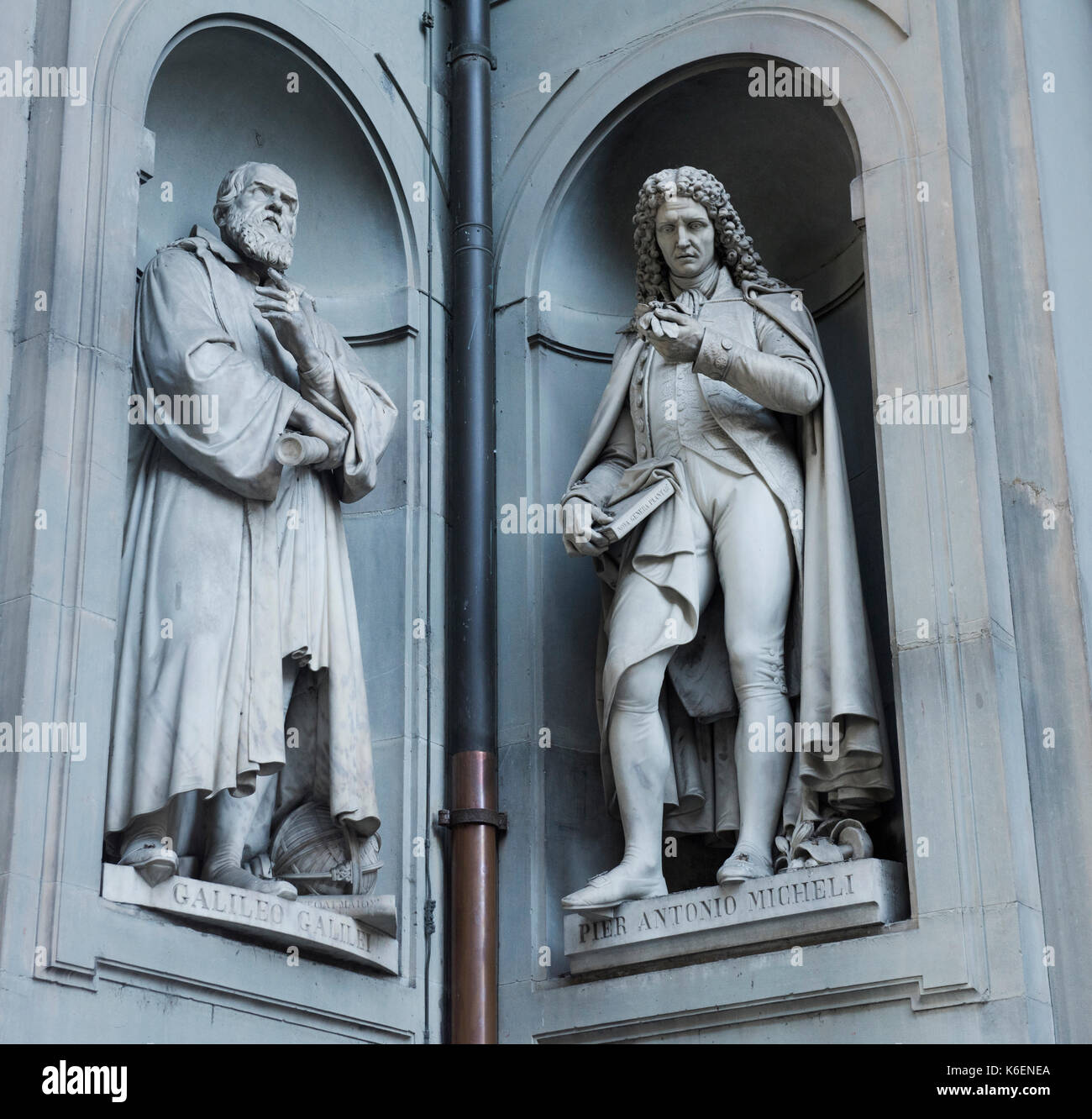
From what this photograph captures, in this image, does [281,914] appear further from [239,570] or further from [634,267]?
[634,267]

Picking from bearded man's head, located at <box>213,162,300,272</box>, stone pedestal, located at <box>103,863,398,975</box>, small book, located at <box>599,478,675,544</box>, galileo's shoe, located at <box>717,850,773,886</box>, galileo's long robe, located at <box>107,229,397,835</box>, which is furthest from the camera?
bearded man's head, located at <box>213,162,300,272</box>

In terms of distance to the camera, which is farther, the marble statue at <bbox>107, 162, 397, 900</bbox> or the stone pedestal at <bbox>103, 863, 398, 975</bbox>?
the marble statue at <bbox>107, 162, 397, 900</bbox>

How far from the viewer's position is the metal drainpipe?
6.96 m

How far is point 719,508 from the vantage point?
7020 mm

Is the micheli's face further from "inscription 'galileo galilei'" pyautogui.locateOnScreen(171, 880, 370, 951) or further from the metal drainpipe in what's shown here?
"inscription 'galileo galilei'" pyautogui.locateOnScreen(171, 880, 370, 951)

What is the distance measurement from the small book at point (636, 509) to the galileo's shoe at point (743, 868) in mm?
1131

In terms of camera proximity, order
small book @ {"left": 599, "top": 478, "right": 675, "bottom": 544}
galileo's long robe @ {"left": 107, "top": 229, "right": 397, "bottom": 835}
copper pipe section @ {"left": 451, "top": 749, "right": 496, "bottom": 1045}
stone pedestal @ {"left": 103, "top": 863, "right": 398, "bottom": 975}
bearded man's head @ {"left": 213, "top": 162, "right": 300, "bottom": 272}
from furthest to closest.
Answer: bearded man's head @ {"left": 213, "top": 162, "right": 300, "bottom": 272}
small book @ {"left": 599, "top": 478, "right": 675, "bottom": 544}
copper pipe section @ {"left": 451, "top": 749, "right": 496, "bottom": 1045}
galileo's long robe @ {"left": 107, "top": 229, "right": 397, "bottom": 835}
stone pedestal @ {"left": 103, "top": 863, "right": 398, "bottom": 975}

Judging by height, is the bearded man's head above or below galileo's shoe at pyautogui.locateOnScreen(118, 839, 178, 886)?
above

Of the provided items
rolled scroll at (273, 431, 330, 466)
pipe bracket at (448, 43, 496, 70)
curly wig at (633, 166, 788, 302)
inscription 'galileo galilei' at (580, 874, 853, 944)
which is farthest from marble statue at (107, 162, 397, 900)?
pipe bracket at (448, 43, 496, 70)

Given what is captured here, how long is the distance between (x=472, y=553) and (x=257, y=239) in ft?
4.34

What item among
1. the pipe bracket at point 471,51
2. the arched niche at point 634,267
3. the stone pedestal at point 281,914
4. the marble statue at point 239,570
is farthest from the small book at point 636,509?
the pipe bracket at point 471,51

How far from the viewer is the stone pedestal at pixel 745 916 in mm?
6281

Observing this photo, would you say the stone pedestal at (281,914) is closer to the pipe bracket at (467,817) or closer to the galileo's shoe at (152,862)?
the galileo's shoe at (152,862)

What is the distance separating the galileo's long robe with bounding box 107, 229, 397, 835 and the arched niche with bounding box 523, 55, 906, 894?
0.90 metres
